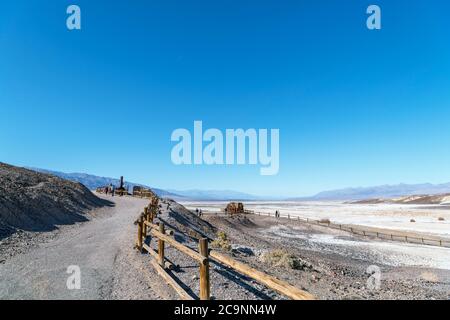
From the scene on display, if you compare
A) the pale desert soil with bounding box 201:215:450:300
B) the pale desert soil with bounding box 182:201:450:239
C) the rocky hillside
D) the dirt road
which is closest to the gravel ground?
the dirt road

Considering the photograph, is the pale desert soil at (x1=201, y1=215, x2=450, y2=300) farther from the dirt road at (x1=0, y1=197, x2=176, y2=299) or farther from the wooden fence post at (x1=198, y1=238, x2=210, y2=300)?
the dirt road at (x1=0, y1=197, x2=176, y2=299)

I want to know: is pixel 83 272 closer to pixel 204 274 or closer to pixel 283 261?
pixel 204 274

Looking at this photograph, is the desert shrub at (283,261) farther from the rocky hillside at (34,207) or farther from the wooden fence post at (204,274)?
the rocky hillside at (34,207)

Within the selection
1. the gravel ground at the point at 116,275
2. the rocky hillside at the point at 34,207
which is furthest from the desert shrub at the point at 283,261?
the rocky hillside at the point at 34,207

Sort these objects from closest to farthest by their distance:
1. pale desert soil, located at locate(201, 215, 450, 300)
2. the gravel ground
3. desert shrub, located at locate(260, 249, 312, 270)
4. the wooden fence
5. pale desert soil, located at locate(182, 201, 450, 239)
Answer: the wooden fence < the gravel ground < pale desert soil, located at locate(201, 215, 450, 300) < desert shrub, located at locate(260, 249, 312, 270) < pale desert soil, located at locate(182, 201, 450, 239)

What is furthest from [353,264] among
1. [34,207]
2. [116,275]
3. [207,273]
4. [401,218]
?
[401,218]

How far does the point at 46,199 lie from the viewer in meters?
26.2

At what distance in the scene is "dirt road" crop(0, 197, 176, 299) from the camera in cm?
923

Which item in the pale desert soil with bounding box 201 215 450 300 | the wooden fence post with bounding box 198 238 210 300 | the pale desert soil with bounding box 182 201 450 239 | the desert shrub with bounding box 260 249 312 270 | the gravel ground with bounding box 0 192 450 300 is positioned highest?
the wooden fence post with bounding box 198 238 210 300

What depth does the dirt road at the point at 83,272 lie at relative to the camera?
364 inches

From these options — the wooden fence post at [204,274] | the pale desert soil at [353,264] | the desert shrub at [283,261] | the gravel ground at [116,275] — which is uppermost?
the wooden fence post at [204,274]
